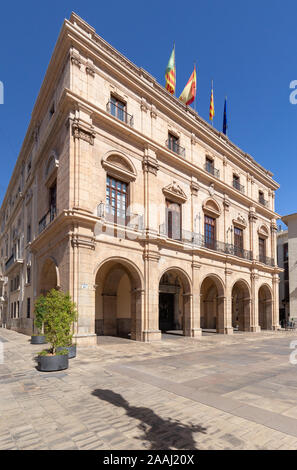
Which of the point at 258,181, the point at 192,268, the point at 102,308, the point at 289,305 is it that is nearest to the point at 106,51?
the point at 192,268

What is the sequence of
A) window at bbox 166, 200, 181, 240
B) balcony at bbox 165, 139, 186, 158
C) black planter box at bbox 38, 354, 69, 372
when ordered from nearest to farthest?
black planter box at bbox 38, 354, 69, 372 < window at bbox 166, 200, 181, 240 < balcony at bbox 165, 139, 186, 158

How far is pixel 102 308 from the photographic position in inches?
760

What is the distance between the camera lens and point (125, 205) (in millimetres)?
16766

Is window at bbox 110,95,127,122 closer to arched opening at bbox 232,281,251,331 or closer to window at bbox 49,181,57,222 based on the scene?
window at bbox 49,181,57,222

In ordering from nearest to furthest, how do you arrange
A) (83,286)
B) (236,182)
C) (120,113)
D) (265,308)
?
1. (83,286)
2. (120,113)
3. (236,182)
4. (265,308)

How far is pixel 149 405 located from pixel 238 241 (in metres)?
21.4

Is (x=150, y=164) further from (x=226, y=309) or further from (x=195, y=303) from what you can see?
(x=226, y=309)

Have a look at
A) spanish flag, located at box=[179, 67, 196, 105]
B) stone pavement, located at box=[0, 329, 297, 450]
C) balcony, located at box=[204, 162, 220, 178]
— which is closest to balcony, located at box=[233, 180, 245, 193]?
balcony, located at box=[204, 162, 220, 178]

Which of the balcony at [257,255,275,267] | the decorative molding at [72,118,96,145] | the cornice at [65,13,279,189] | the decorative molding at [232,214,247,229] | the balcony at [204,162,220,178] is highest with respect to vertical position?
the cornice at [65,13,279,189]

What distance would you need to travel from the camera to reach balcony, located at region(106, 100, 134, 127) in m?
16.7

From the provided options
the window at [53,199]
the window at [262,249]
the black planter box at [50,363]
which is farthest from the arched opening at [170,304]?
the black planter box at [50,363]

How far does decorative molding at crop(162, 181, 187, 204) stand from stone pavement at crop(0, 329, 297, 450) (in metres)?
10.9

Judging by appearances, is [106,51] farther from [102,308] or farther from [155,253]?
[102,308]

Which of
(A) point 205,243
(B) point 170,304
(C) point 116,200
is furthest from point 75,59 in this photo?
(B) point 170,304
